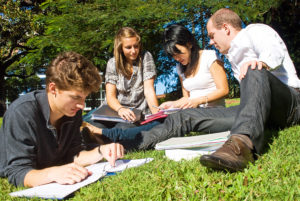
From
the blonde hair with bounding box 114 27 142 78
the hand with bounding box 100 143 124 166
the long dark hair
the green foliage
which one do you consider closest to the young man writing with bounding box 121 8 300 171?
the green foliage

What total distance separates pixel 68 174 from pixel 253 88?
1365 mm

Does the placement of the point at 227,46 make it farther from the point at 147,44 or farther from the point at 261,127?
the point at 147,44

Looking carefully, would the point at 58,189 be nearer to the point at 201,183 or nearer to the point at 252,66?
the point at 201,183

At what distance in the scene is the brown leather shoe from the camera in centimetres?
160

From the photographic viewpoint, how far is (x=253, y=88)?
1987 millimetres

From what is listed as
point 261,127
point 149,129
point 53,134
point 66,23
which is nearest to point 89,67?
point 53,134

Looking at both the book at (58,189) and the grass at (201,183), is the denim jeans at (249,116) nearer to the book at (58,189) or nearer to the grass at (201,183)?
the grass at (201,183)

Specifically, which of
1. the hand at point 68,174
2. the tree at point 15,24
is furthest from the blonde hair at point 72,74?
the tree at point 15,24

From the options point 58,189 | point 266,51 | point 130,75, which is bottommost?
point 58,189

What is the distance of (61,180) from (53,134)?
54 cm

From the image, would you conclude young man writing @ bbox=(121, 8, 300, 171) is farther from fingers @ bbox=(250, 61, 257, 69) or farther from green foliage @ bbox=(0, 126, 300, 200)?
green foliage @ bbox=(0, 126, 300, 200)

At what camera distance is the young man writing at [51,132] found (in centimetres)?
180

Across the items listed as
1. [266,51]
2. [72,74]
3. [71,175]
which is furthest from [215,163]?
[266,51]

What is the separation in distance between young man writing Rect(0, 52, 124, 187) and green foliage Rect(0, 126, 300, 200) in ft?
0.55
